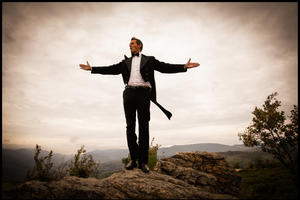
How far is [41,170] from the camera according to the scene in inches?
164

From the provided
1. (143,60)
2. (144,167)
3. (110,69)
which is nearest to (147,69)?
(143,60)

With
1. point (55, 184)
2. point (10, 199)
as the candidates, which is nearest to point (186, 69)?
point (55, 184)

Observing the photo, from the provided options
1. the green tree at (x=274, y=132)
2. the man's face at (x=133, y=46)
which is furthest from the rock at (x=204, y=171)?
the green tree at (x=274, y=132)

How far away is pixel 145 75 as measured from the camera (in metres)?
4.11

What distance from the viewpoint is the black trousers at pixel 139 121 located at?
12.6 feet

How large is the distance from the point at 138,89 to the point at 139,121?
85 cm

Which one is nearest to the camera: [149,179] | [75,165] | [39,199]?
[39,199]

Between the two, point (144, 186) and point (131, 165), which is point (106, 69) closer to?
point (131, 165)

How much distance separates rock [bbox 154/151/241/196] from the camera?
12.8ft

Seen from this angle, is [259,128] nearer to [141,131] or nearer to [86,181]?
[141,131]

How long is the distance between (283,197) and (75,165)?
211 inches

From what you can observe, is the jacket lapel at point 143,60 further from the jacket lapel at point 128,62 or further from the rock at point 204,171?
the rock at point 204,171

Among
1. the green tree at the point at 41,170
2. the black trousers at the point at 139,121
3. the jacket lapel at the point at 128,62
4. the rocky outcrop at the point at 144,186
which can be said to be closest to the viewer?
the rocky outcrop at the point at 144,186

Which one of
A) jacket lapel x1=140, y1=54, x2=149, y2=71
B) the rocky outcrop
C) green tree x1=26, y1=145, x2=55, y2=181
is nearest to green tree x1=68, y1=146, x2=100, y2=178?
green tree x1=26, y1=145, x2=55, y2=181
